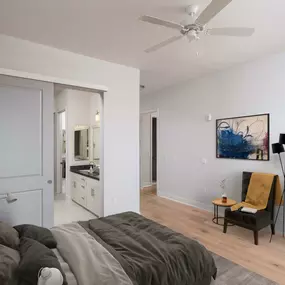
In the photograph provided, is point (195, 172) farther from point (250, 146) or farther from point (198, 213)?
point (250, 146)

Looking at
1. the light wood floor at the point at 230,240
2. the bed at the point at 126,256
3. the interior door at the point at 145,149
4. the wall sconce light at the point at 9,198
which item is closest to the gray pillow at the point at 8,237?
the bed at the point at 126,256

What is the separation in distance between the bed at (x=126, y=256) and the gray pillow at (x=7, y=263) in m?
0.04

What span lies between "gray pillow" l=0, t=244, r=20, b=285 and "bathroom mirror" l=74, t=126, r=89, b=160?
4.18 metres

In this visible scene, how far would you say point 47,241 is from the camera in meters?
1.77

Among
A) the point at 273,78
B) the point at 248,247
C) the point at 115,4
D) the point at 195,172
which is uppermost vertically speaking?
the point at 115,4

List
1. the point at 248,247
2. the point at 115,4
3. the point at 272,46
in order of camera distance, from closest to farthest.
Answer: the point at 115,4 < the point at 248,247 < the point at 272,46

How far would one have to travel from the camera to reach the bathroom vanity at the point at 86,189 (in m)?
4.13

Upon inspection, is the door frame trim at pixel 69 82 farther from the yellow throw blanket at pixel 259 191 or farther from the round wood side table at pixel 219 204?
the yellow throw blanket at pixel 259 191

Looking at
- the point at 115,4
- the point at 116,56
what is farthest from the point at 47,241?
the point at 116,56

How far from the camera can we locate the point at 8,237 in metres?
1.62

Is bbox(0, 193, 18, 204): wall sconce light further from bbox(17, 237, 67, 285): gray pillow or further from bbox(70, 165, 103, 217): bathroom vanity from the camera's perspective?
bbox(17, 237, 67, 285): gray pillow

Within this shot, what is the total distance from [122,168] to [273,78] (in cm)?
285

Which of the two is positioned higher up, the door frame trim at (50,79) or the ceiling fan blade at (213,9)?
the ceiling fan blade at (213,9)

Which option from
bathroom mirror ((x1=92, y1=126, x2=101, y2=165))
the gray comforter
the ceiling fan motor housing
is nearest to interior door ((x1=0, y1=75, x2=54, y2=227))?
the gray comforter
